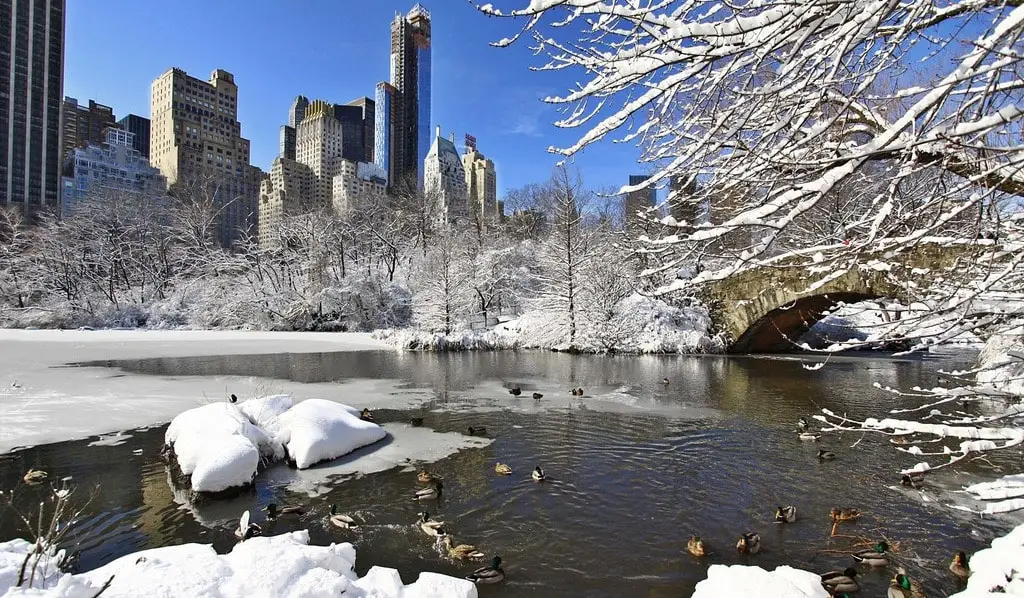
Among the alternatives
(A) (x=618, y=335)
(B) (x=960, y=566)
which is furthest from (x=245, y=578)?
(A) (x=618, y=335)

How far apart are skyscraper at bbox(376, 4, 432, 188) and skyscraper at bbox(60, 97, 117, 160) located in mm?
77598

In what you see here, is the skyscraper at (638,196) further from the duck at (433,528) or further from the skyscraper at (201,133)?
the skyscraper at (201,133)

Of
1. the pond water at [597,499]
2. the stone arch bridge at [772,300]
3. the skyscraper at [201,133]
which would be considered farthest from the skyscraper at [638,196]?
the skyscraper at [201,133]

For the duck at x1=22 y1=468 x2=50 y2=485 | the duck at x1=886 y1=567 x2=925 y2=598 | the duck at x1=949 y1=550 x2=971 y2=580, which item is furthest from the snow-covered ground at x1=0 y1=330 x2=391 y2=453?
the duck at x1=949 y1=550 x2=971 y2=580

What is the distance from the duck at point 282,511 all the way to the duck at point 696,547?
4852mm

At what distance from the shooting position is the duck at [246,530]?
6078 millimetres

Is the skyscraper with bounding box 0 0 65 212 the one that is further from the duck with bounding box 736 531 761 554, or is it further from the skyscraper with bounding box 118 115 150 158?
the duck with bounding box 736 531 761 554

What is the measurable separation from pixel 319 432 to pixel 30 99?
118 meters

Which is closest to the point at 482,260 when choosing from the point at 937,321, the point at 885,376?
the point at 885,376

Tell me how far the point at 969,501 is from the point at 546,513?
19.8ft

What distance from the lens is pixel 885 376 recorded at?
1928 centimetres

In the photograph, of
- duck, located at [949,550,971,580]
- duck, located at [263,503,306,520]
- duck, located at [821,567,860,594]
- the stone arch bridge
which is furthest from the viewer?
the stone arch bridge

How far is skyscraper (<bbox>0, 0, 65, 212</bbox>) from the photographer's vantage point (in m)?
85.8

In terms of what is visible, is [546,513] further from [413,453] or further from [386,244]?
[386,244]
